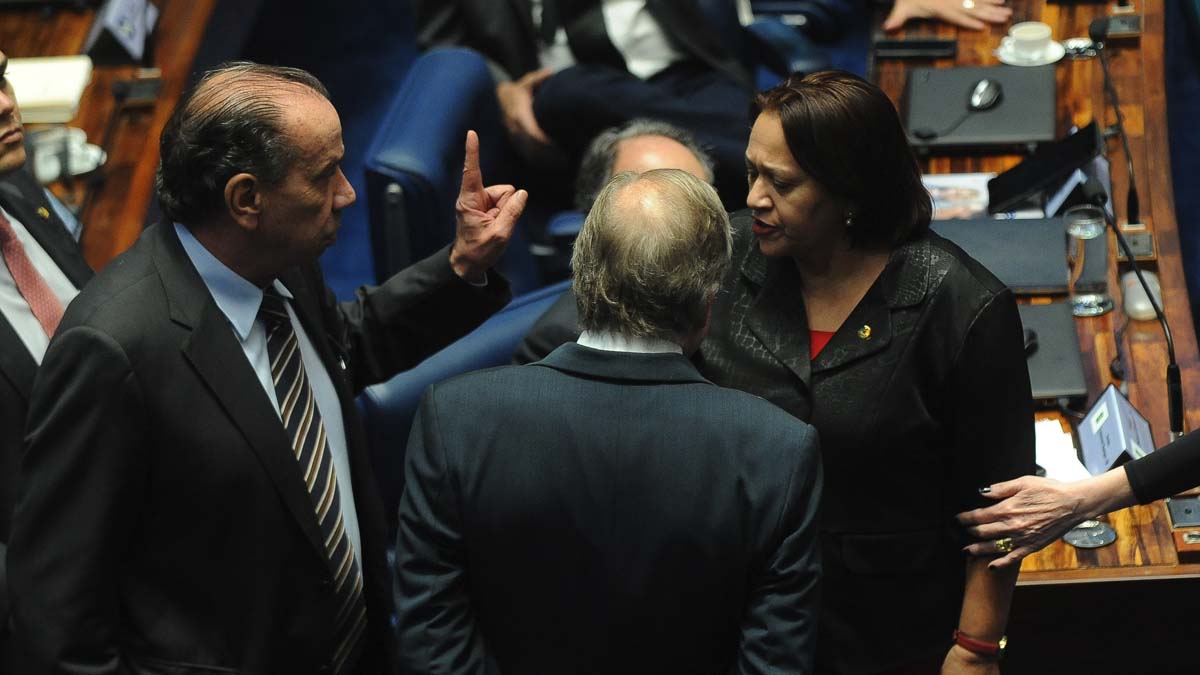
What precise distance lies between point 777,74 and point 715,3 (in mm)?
324

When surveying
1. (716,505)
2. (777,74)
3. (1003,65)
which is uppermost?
(716,505)

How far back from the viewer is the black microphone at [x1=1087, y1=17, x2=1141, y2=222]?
2746 mm

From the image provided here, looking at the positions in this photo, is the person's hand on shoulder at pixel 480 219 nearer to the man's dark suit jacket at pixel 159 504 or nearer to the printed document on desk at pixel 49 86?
the man's dark suit jacket at pixel 159 504

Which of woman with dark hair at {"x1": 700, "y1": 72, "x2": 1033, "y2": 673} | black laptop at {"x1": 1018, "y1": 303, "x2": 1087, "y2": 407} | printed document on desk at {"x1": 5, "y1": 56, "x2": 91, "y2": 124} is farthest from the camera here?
printed document on desk at {"x1": 5, "y1": 56, "x2": 91, "y2": 124}

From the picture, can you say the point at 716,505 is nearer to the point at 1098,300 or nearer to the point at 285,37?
the point at 1098,300

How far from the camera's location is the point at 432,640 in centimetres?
160

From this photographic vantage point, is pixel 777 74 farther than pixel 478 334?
Yes

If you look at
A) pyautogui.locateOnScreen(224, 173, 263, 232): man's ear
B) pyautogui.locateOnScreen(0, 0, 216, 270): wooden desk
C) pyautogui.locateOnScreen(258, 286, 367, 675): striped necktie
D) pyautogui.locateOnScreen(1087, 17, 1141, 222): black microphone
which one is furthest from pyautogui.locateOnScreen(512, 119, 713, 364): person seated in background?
pyautogui.locateOnScreen(0, 0, 216, 270): wooden desk

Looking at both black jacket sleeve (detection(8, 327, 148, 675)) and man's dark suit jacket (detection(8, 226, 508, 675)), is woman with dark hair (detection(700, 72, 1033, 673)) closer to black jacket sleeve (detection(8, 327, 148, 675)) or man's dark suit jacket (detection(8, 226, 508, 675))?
man's dark suit jacket (detection(8, 226, 508, 675))

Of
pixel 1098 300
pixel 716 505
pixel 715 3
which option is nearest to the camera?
pixel 716 505

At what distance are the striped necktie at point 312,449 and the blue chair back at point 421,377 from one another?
278mm

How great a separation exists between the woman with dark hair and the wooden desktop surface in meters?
0.28

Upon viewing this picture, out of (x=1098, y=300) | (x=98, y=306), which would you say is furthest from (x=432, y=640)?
(x=1098, y=300)

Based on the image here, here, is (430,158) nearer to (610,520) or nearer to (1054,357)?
(1054,357)
